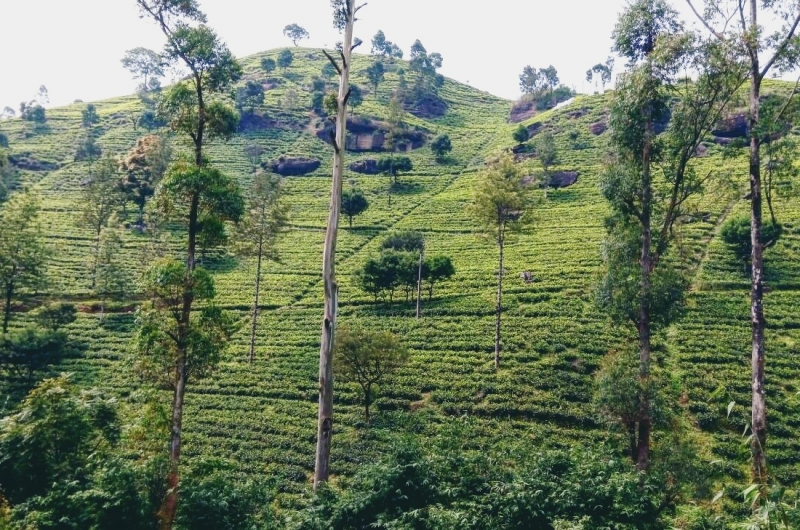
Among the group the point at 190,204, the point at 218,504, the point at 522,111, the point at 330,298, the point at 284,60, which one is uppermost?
the point at 284,60

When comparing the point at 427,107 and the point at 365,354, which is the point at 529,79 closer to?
the point at 427,107

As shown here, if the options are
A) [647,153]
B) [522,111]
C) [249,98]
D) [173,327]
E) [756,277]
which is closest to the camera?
[756,277]

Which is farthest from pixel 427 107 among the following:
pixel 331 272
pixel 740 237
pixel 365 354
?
pixel 331 272

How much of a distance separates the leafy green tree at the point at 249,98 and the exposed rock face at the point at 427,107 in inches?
1235

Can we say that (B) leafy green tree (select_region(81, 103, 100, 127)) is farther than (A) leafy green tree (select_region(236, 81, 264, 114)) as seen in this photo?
Yes

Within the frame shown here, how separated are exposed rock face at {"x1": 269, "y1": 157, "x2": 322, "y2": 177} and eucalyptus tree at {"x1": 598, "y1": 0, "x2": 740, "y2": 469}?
71.9 m

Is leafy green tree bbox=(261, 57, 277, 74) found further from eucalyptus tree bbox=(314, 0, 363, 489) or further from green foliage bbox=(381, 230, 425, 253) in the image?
eucalyptus tree bbox=(314, 0, 363, 489)

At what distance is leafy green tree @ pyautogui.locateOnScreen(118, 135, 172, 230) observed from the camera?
64188 mm

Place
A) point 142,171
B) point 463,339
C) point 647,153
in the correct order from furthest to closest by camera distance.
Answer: point 142,171, point 463,339, point 647,153

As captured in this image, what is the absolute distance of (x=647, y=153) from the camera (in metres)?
19.4

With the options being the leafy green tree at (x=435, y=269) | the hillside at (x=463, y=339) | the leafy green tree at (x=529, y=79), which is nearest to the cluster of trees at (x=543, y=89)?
the leafy green tree at (x=529, y=79)

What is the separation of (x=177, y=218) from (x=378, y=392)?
17.4 m

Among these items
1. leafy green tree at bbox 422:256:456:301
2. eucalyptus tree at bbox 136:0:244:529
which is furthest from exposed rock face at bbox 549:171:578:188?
eucalyptus tree at bbox 136:0:244:529

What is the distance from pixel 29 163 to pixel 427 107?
7646 cm
